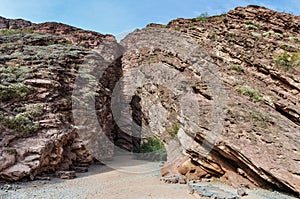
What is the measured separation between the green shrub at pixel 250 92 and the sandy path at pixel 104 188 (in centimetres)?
417

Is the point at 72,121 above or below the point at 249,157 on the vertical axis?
above

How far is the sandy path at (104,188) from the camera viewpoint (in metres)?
6.93

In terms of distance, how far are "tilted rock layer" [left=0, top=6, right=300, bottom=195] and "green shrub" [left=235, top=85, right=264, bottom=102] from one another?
38 mm

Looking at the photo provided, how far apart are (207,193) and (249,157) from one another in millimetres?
1890

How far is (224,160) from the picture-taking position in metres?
8.57

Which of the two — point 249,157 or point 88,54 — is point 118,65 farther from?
point 249,157

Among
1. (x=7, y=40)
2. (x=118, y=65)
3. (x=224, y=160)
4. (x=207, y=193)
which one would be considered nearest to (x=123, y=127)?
(x=118, y=65)

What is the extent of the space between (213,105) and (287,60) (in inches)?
126

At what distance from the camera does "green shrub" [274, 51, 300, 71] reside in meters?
8.68

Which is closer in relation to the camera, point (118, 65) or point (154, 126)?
point (154, 126)

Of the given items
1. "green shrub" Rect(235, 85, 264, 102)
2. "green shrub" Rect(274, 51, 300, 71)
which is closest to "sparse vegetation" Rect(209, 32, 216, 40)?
"green shrub" Rect(274, 51, 300, 71)

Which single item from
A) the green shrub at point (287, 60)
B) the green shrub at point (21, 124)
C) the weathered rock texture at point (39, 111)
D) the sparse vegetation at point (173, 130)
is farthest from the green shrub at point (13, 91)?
the green shrub at point (287, 60)

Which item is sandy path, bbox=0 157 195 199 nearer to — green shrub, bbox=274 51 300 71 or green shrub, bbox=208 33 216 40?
green shrub, bbox=274 51 300 71

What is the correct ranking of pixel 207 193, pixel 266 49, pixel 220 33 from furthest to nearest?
pixel 220 33 → pixel 266 49 → pixel 207 193
